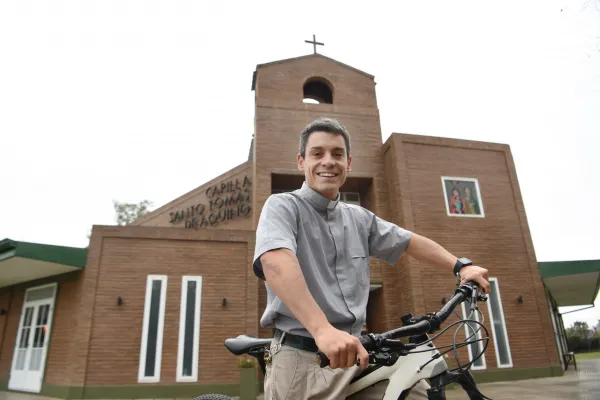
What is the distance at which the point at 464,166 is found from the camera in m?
13.5

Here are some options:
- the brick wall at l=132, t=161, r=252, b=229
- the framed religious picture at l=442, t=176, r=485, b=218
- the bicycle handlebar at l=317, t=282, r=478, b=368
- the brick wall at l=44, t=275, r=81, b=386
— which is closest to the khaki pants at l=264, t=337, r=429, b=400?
the bicycle handlebar at l=317, t=282, r=478, b=368

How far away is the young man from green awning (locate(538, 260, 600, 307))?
43.3 ft

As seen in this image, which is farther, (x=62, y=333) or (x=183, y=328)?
(x=62, y=333)

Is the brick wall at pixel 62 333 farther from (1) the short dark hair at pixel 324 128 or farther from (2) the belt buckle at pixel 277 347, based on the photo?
(1) the short dark hair at pixel 324 128

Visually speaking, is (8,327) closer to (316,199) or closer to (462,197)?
(462,197)

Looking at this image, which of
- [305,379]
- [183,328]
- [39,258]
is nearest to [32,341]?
[39,258]

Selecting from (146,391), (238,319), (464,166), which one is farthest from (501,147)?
(146,391)

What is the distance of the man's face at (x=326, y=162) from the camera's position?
5.98ft

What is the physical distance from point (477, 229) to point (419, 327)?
485 inches

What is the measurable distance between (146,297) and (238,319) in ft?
8.22

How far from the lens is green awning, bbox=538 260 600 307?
1274 cm

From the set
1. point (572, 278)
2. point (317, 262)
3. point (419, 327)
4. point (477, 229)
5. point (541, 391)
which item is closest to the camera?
point (419, 327)

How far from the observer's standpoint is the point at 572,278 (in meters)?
14.1

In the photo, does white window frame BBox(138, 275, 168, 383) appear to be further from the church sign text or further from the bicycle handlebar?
the bicycle handlebar
